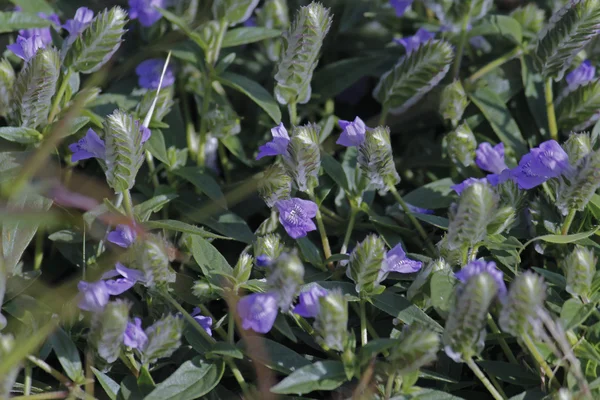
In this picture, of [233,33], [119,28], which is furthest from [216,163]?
[119,28]

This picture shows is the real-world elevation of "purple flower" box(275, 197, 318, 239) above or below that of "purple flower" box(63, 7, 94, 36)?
below

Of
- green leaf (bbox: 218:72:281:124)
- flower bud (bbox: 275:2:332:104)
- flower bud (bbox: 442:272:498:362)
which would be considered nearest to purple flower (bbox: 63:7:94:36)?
green leaf (bbox: 218:72:281:124)

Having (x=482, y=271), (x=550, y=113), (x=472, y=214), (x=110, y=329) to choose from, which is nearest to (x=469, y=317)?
(x=482, y=271)

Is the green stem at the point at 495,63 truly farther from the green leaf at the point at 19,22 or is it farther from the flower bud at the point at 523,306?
the green leaf at the point at 19,22

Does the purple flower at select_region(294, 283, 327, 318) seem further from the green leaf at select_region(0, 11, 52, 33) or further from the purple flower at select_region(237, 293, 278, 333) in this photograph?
the green leaf at select_region(0, 11, 52, 33)

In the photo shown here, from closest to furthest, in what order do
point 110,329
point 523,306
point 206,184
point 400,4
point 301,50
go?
point 523,306
point 110,329
point 301,50
point 206,184
point 400,4

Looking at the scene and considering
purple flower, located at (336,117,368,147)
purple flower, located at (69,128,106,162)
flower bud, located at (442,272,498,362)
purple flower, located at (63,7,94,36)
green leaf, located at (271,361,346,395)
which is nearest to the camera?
flower bud, located at (442,272,498,362)

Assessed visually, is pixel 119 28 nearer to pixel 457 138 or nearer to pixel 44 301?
pixel 44 301

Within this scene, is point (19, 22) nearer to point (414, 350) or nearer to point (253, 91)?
point (253, 91)
